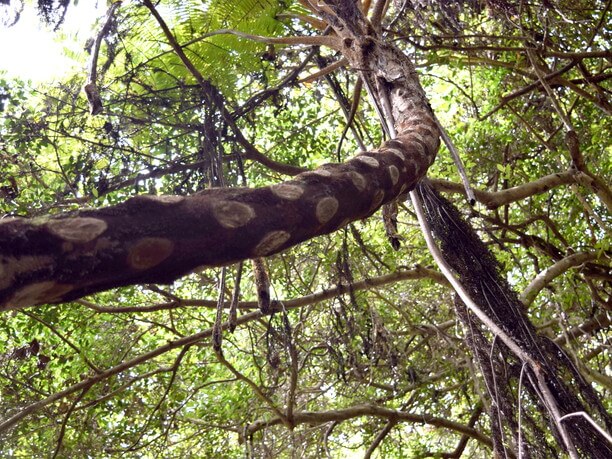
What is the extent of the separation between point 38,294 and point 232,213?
0.34 metres

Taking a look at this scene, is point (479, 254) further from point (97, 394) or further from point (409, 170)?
point (97, 394)

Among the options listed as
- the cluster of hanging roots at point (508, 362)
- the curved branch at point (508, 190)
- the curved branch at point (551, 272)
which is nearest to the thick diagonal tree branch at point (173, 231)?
the cluster of hanging roots at point (508, 362)

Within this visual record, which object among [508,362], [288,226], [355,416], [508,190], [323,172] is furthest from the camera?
[355,416]

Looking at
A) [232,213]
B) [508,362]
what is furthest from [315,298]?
[232,213]

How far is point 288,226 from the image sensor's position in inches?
46.6

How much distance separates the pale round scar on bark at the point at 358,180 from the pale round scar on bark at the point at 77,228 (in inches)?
24.8

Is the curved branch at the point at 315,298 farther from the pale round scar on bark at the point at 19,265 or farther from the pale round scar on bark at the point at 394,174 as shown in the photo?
the pale round scar on bark at the point at 19,265

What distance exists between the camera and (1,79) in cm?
392

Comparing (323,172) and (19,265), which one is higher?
(323,172)

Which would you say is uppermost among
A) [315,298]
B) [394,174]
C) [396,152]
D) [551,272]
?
[315,298]

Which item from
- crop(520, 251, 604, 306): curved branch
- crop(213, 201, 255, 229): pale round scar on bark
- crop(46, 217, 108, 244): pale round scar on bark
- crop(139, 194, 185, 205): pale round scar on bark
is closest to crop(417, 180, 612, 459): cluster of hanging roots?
crop(213, 201, 255, 229): pale round scar on bark

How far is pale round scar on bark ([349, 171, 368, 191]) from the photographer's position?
1397mm

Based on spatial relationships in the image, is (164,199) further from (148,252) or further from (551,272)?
(551,272)

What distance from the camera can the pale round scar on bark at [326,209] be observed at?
49.7 inches
